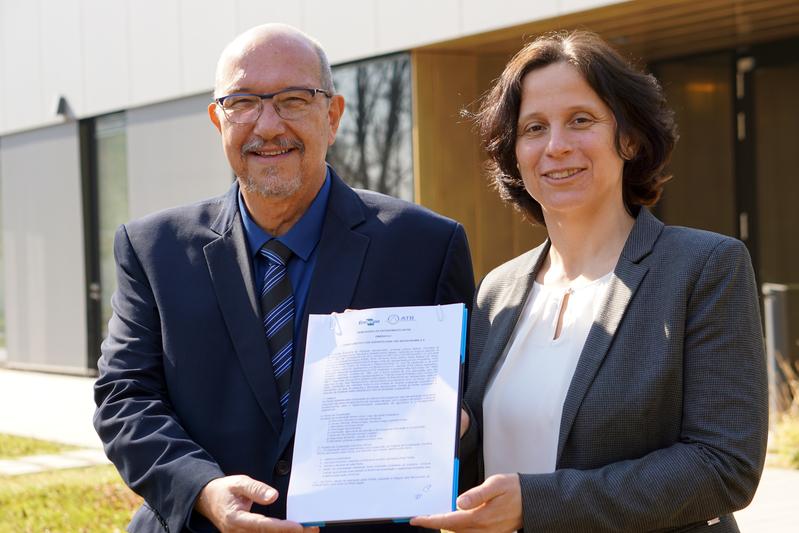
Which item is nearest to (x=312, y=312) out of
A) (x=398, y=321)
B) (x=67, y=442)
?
(x=398, y=321)

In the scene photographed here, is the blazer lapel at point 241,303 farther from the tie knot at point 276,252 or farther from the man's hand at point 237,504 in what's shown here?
the man's hand at point 237,504

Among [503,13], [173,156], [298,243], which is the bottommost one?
[298,243]

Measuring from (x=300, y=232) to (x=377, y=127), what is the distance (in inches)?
347

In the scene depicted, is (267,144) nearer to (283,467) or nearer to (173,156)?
(283,467)

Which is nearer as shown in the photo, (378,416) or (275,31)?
(378,416)

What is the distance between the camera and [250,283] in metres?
3.10

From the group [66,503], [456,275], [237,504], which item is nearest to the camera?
[237,504]

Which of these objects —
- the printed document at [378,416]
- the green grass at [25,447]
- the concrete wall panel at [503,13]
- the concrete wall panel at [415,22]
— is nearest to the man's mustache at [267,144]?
the printed document at [378,416]

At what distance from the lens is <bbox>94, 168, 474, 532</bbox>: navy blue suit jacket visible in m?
2.94

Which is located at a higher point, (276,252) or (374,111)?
(374,111)

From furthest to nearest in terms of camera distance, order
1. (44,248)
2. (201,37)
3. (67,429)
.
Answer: (44,248) → (201,37) → (67,429)

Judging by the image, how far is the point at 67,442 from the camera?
1055 centimetres

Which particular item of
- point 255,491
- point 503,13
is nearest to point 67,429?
point 503,13

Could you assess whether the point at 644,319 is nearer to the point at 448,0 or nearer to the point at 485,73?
the point at 448,0
